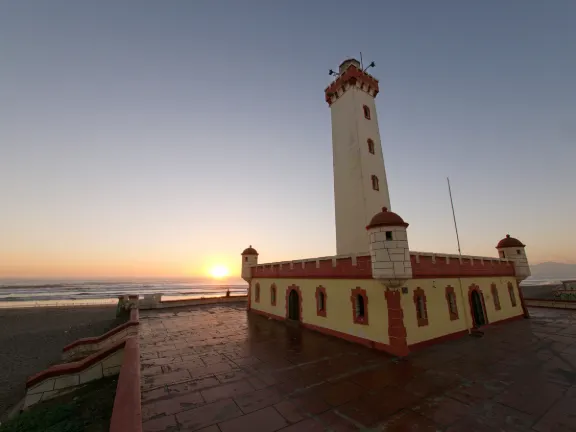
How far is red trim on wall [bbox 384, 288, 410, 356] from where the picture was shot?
1047cm

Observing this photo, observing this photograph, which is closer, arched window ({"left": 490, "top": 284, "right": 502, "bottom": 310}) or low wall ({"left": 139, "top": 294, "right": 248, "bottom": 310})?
arched window ({"left": 490, "top": 284, "right": 502, "bottom": 310})

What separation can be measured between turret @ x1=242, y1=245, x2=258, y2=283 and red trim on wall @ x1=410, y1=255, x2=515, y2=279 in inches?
602

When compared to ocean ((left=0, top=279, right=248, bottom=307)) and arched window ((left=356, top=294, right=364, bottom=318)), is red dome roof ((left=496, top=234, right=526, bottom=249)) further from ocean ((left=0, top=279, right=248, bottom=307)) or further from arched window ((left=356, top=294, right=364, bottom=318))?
ocean ((left=0, top=279, right=248, bottom=307))

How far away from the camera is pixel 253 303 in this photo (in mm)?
23125

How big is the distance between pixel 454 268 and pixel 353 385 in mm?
10862

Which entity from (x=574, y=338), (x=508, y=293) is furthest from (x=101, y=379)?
(x=508, y=293)

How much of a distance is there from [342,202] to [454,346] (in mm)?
11486

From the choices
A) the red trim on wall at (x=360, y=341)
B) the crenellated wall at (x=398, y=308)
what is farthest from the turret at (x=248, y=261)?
the red trim on wall at (x=360, y=341)

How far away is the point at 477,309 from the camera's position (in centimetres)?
1584

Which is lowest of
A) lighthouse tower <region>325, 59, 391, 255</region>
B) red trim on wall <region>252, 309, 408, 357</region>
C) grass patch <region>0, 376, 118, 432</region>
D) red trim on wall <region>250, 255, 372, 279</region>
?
grass patch <region>0, 376, 118, 432</region>

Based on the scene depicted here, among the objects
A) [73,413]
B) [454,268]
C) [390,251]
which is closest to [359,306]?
[390,251]

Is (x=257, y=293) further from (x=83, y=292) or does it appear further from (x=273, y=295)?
(x=83, y=292)

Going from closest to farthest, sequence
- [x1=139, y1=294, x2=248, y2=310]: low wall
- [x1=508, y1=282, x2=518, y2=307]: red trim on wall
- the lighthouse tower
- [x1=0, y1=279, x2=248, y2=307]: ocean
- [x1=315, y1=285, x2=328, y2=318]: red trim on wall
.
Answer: [x1=315, y1=285, x2=328, y2=318]: red trim on wall
the lighthouse tower
[x1=508, y1=282, x2=518, y2=307]: red trim on wall
[x1=139, y1=294, x2=248, y2=310]: low wall
[x1=0, y1=279, x2=248, y2=307]: ocean

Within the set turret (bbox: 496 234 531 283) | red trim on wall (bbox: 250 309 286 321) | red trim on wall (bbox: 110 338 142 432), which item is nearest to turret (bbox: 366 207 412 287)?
red trim on wall (bbox: 110 338 142 432)
